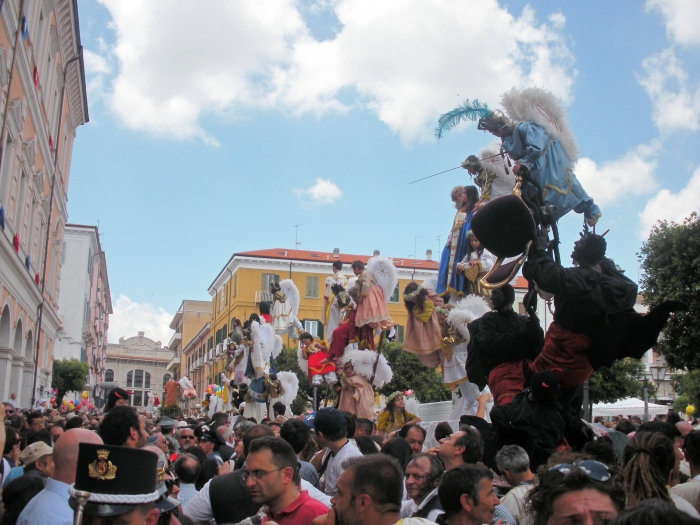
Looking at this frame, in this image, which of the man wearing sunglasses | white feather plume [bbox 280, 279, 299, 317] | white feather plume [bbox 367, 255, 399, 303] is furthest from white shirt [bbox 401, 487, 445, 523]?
white feather plume [bbox 280, 279, 299, 317]

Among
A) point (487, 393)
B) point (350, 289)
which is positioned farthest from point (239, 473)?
point (350, 289)

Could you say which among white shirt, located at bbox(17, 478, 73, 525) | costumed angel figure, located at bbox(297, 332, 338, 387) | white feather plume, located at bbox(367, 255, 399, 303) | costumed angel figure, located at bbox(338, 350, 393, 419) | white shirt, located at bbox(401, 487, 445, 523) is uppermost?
white feather plume, located at bbox(367, 255, 399, 303)

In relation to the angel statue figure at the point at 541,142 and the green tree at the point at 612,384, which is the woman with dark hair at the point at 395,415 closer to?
the angel statue figure at the point at 541,142

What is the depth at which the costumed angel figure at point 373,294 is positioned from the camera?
36.2 ft

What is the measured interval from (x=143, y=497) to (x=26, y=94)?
20515 mm

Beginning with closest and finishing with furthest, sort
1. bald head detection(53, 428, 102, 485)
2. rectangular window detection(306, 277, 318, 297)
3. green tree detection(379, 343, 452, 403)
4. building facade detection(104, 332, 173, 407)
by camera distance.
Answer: bald head detection(53, 428, 102, 485) < green tree detection(379, 343, 452, 403) < rectangular window detection(306, 277, 318, 297) < building facade detection(104, 332, 173, 407)

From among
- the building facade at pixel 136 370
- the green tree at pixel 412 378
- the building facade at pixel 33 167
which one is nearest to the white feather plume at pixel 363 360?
the building facade at pixel 33 167

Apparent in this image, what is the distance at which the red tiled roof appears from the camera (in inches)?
2167

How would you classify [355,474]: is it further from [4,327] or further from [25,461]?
[4,327]

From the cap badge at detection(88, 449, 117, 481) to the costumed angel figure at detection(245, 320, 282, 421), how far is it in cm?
1375

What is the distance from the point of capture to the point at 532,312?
252 inches

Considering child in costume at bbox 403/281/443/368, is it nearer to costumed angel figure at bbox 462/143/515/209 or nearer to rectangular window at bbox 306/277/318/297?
costumed angel figure at bbox 462/143/515/209

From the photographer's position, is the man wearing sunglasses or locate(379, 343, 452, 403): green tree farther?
locate(379, 343, 452, 403): green tree

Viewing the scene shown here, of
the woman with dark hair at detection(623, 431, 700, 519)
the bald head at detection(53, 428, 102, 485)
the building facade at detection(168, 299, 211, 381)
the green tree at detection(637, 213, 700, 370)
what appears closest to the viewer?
the woman with dark hair at detection(623, 431, 700, 519)
